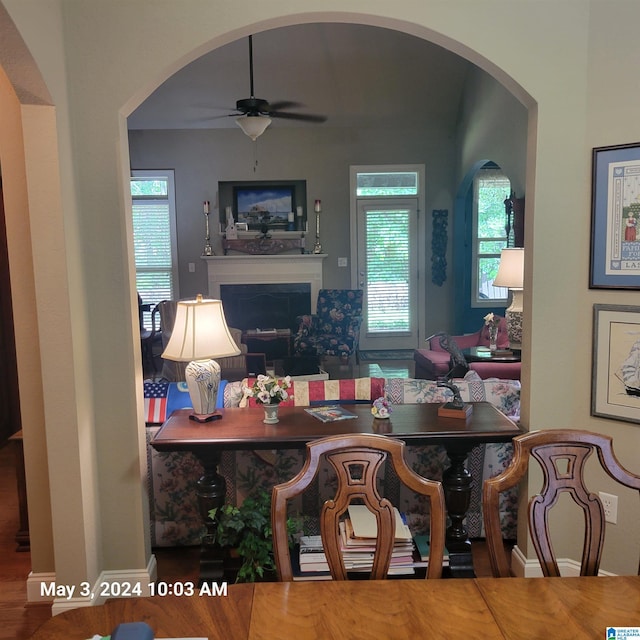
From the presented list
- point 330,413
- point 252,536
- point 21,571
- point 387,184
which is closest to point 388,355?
point 387,184

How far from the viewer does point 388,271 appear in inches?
322

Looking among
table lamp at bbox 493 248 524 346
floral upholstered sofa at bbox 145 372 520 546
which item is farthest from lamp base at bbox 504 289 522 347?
floral upholstered sofa at bbox 145 372 520 546

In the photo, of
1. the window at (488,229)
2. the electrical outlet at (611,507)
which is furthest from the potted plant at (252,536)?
the window at (488,229)

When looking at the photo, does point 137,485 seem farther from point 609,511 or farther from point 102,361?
point 609,511

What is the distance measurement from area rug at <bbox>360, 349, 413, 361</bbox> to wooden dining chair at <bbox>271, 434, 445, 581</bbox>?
239 inches

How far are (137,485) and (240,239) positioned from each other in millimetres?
5483

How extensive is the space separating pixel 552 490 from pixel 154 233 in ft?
23.5

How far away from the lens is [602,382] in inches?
104

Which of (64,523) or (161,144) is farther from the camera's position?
(161,144)

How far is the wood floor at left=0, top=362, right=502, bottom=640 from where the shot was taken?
258cm

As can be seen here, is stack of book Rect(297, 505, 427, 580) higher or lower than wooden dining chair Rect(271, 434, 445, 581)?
lower

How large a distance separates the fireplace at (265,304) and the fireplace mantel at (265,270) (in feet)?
0.21

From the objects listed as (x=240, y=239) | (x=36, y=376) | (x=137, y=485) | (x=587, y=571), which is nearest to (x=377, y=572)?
(x=587, y=571)

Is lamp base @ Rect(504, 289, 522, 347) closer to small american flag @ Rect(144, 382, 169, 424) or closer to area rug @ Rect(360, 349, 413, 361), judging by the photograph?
small american flag @ Rect(144, 382, 169, 424)
